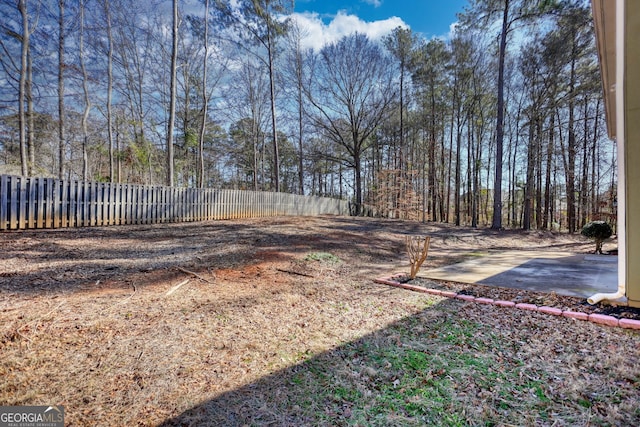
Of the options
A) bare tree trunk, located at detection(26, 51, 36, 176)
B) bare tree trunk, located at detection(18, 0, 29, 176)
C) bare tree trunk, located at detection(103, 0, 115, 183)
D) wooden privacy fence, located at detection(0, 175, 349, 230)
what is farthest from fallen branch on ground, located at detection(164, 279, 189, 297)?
bare tree trunk, located at detection(103, 0, 115, 183)

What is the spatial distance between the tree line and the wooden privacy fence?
1.99m

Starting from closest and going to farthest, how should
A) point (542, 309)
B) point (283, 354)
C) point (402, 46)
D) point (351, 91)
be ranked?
point (283, 354)
point (542, 309)
point (402, 46)
point (351, 91)

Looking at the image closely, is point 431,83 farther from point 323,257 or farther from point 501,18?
point 323,257

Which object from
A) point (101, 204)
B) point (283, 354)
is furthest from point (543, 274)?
point (101, 204)

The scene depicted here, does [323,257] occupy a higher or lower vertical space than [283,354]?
higher

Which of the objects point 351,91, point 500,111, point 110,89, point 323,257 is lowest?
point 323,257

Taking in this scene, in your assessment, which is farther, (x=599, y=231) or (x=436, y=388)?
(x=599, y=231)

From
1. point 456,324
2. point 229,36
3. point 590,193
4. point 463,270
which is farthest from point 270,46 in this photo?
point 590,193

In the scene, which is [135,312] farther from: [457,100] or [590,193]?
[457,100]

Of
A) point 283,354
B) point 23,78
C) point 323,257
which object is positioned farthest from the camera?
point 23,78

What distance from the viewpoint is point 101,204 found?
22.7ft

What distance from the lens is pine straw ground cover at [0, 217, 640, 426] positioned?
1444 mm

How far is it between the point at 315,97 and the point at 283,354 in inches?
707

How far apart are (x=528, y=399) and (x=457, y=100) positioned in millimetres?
17901
